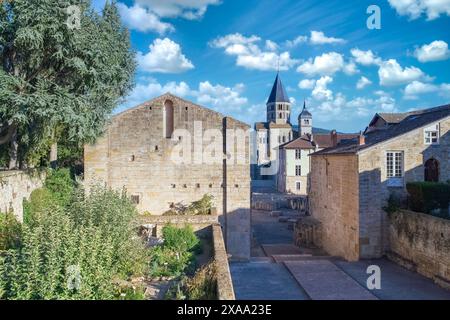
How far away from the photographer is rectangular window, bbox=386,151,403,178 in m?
20.5

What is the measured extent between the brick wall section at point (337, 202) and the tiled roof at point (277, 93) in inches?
2859

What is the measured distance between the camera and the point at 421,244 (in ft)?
56.8

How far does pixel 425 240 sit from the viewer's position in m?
17.0

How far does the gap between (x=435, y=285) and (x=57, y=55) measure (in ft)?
65.8

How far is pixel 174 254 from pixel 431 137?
16.3 metres

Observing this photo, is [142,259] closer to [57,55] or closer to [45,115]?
[45,115]

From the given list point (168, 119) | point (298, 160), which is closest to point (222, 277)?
point (168, 119)

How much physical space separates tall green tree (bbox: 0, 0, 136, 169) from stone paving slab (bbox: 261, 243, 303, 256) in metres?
14.4

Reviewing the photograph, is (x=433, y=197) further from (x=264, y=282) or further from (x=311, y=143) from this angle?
(x=311, y=143)

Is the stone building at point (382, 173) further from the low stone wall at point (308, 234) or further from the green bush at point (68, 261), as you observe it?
the green bush at point (68, 261)

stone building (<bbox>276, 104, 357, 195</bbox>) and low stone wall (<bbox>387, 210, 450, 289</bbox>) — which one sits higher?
stone building (<bbox>276, 104, 357, 195</bbox>)

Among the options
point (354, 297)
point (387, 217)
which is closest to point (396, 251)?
point (387, 217)

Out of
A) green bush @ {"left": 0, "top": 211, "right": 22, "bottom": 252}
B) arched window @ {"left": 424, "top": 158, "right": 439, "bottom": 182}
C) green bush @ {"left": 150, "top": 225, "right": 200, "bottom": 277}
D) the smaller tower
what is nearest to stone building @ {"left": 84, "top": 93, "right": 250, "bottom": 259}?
green bush @ {"left": 150, "top": 225, "right": 200, "bottom": 277}

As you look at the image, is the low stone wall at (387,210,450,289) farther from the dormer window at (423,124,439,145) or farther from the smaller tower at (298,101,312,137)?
the smaller tower at (298,101,312,137)
